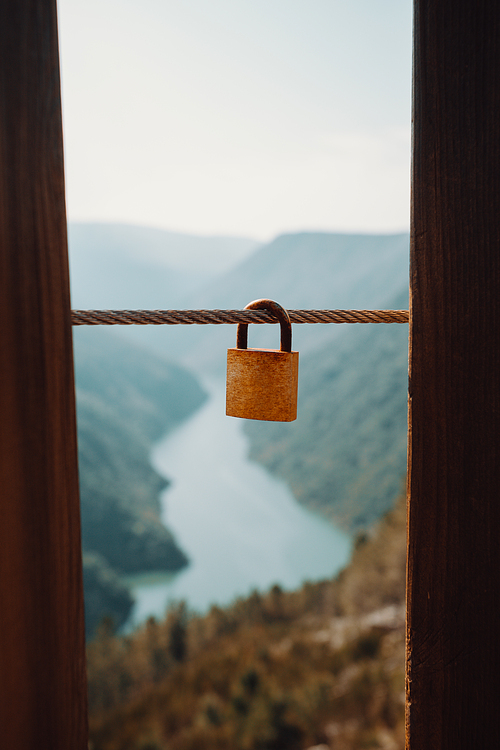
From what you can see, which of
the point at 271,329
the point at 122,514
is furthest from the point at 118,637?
the point at 271,329

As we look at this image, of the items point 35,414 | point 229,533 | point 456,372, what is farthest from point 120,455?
point 456,372

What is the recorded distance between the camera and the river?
1235 inches

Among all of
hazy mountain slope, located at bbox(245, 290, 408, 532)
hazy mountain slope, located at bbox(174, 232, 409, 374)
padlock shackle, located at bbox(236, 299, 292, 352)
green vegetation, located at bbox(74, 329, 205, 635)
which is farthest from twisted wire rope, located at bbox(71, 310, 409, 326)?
hazy mountain slope, located at bbox(174, 232, 409, 374)

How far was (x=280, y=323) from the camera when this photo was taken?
1.02 m

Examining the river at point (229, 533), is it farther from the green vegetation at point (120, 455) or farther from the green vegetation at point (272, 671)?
the green vegetation at point (272, 671)

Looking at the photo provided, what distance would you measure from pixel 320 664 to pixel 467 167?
51.1 ft

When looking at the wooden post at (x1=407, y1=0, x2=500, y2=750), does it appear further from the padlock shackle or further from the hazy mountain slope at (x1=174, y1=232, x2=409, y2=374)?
the hazy mountain slope at (x1=174, y1=232, x2=409, y2=374)

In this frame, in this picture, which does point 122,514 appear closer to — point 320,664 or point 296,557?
point 296,557

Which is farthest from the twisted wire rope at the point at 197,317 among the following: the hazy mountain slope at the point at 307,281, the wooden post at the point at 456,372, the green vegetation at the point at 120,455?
the hazy mountain slope at the point at 307,281

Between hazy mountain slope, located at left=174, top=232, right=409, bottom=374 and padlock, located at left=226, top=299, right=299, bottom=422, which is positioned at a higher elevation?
hazy mountain slope, located at left=174, top=232, right=409, bottom=374

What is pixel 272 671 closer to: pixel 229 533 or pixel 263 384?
pixel 263 384

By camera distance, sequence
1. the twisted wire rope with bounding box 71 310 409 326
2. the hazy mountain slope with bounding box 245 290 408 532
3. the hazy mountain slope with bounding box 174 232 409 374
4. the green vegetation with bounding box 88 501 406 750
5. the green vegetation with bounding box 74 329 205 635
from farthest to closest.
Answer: the hazy mountain slope with bounding box 174 232 409 374 → the hazy mountain slope with bounding box 245 290 408 532 → the green vegetation with bounding box 74 329 205 635 → the green vegetation with bounding box 88 501 406 750 → the twisted wire rope with bounding box 71 310 409 326

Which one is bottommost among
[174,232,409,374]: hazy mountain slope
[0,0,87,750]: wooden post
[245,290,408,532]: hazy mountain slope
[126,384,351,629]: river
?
[126,384,351,629]: river

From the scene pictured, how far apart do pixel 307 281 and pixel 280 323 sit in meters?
57.5
